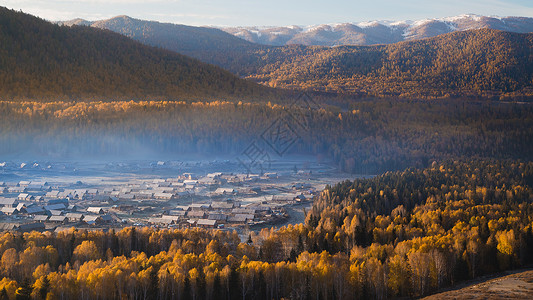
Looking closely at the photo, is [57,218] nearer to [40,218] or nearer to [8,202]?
[40,218]

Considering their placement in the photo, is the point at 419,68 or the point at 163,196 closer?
the point at 163,196

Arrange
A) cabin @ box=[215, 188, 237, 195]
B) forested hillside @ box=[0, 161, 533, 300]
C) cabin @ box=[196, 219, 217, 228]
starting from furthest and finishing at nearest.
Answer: cabin @ box=[215, 188, 237, 195]
cabin @ box=[196, 219, 217, 228]
forested hillside @ box=[0, 161, 533, 300]

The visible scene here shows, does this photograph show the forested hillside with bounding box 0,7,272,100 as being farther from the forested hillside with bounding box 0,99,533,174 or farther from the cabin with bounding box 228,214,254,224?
the cabin with bounding box 228,214,254,224

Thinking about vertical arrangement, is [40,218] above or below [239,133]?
below

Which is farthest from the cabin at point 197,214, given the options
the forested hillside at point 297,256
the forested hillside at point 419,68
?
the forested hillside at point 419,68

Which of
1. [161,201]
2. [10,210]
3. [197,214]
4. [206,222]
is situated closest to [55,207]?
[10,210]

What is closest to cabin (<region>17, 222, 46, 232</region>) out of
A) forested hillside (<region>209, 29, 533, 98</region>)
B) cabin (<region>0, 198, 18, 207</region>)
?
cabin (<region>0, 198, 18, 207</region>)
